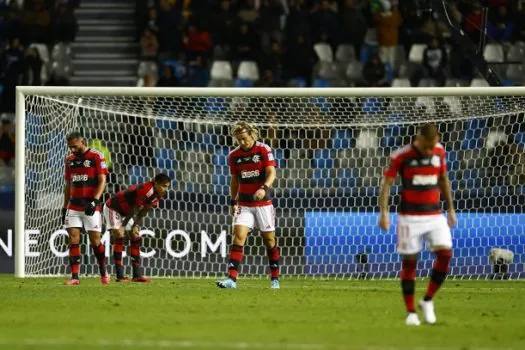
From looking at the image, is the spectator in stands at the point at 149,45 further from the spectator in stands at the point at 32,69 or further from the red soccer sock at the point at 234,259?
the red soccer sock at the point at 234,259

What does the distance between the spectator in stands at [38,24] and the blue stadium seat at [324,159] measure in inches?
319

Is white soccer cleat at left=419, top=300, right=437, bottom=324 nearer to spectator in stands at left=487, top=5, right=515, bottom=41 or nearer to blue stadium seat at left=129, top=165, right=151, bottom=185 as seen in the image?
blue stadium seat at left=129, top=165, right=151, bottom=185

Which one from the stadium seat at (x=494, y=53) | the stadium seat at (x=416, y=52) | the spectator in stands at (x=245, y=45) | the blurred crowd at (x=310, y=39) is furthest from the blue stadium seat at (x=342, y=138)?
the stadium seat at (x=494, y=53)

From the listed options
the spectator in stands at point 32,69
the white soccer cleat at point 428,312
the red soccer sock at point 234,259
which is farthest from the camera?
the spectator in stands at point 32,69

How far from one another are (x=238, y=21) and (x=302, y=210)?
657 centimetres

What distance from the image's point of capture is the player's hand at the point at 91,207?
16250mm

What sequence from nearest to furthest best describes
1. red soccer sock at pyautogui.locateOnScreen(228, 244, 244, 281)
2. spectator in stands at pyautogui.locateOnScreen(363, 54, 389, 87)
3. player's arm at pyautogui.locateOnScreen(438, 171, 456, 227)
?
player's arm at pyautogui.locateOnScreen(438, 171, 456, 227), red soccer sock at pyautogui.locateOnScreen(228, 244, 244, 281), spectator in stands at pyautogui.locateOnScreen(363, 54, 389, 87)

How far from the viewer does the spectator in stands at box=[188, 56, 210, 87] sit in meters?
24.2

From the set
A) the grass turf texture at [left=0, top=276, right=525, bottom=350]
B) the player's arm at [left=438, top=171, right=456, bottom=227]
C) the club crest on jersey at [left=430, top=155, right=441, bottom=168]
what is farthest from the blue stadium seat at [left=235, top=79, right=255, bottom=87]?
the club crest on jersey at [left=430, top=155, right=441, bottom=168]

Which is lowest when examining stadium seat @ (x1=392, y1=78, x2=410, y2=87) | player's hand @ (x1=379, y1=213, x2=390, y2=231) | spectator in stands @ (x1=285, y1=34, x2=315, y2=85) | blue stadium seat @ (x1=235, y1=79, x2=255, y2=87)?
player's hand @ (x1=379, y1=213, x2=390, y2=231)

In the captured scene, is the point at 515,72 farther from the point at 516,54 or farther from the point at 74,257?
the point at 74,257

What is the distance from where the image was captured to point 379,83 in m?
23.7

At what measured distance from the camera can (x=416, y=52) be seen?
2478cm

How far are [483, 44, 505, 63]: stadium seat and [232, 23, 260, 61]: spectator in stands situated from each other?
4270 mm
